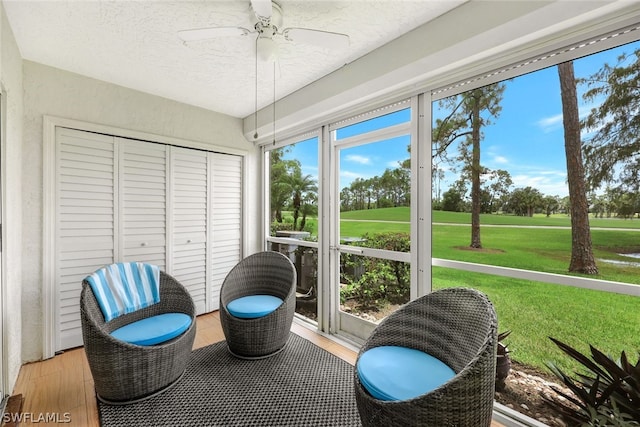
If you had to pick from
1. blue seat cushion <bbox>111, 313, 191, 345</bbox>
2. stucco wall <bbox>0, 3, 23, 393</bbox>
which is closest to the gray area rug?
blue seat cushion <bbox>111, 313, 191, 345</bbox>

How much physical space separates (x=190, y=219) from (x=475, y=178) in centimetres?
301

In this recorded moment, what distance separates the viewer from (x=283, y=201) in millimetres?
3648

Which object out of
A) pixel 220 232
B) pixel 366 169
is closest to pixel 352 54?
pixel 366 169

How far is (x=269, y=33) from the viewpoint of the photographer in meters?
1.73

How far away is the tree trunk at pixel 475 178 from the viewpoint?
194 centimetres

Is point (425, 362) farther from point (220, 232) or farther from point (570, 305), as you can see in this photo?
point (220, 232)

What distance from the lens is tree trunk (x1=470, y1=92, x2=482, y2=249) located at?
1942mm

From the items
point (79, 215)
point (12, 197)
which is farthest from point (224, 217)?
point (12, 197)

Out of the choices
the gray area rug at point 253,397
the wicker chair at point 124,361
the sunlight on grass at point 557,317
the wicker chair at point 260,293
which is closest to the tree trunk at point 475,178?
the sunlight on grass at point 557,317

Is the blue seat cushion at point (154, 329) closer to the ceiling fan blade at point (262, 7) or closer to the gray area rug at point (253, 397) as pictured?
the gray area rug at point (253, 397)

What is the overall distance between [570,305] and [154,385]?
269cm


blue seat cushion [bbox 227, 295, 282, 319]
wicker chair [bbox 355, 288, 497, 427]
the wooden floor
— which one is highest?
wicker chair [bbox 355, 288, 497, 427]

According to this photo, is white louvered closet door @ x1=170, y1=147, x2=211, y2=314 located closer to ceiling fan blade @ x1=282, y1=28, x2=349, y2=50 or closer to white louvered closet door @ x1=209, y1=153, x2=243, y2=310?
white louvered closet door @ x1=209, y1=153, x2=243, y2=310

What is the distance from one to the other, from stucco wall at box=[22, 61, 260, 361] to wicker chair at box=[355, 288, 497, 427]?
2.81 m
